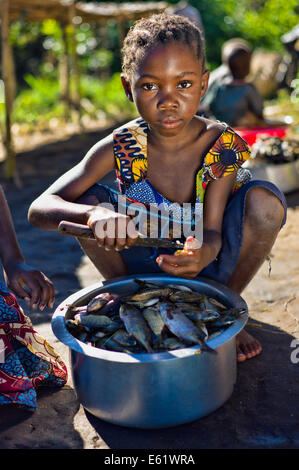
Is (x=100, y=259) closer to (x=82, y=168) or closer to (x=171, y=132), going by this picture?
(x=82, y=168)

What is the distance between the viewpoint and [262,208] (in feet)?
6.81

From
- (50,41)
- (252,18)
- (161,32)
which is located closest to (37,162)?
(161,32)

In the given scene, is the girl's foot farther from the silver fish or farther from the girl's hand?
the girl's hand

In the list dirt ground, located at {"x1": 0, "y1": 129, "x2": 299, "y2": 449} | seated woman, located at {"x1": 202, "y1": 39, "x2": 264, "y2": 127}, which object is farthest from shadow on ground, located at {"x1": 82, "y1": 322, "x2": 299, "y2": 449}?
seated woman, located at {"x1": 202, "y1": 39, "x2": 264, "y2": 127}

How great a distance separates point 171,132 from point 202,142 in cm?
23

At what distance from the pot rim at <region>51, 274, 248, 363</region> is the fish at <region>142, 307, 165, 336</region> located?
181mm

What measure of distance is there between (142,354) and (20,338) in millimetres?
617

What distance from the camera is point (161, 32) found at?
1846 millimetres

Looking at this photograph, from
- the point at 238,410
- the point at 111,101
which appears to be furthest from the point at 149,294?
the point at 111,101

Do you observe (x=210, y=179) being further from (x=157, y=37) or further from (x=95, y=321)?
(x=95, y=321)

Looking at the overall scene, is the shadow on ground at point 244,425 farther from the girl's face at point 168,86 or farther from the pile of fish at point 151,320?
the girl's face at point 168,86

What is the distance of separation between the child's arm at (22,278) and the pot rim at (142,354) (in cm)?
11

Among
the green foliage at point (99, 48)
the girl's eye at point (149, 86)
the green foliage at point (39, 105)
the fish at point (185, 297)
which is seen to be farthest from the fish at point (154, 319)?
the green foliage at point (99, 48)

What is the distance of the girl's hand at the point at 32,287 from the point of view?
5.88 ft
